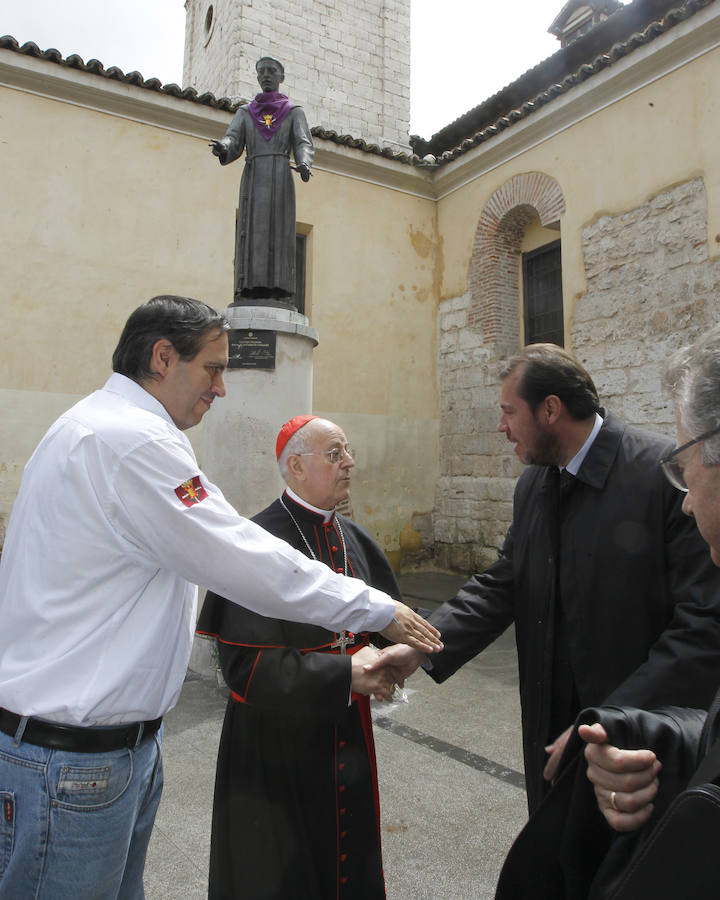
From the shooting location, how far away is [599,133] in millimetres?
8445

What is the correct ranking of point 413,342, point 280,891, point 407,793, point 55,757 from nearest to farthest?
point 55,757 → point 280,891 → point 407,793 → point 413,342

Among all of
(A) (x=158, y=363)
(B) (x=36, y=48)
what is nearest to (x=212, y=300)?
(B) (x=36, y=48)

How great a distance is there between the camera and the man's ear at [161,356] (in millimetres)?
1694

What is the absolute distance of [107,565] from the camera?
1451mm

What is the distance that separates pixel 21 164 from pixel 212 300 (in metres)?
2.82

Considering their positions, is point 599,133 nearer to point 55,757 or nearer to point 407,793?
point 407,793

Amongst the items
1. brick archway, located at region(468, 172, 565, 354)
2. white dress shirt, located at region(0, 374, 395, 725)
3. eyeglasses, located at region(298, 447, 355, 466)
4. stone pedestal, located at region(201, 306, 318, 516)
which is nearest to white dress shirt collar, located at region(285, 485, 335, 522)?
eyeglasses, located at region(298, 447, 355, 466)

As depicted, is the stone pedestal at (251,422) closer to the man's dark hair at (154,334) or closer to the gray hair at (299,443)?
the gray hair at (299,443)

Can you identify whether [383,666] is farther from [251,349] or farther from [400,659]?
[251,349]

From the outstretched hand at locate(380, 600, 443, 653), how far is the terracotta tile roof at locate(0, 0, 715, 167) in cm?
806

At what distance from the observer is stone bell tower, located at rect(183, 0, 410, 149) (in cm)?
1253

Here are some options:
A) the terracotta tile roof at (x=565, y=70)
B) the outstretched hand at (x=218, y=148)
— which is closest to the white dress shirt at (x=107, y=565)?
the outstretched hand at (x=218, y=148)

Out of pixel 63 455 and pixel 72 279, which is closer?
pixel 63 455

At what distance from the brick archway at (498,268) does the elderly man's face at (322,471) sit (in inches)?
312
